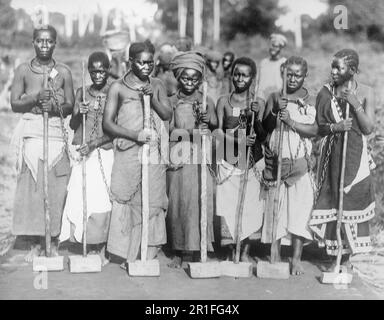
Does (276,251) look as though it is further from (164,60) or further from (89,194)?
(164,60)

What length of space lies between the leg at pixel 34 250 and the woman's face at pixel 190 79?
2.00m

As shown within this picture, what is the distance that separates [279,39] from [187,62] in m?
1.62

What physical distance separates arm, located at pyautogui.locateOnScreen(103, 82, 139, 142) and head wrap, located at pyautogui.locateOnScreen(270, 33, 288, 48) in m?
2.05

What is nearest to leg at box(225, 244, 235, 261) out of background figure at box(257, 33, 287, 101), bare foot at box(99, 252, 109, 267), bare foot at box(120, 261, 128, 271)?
bare foot at box(120, 261, 128, 271)

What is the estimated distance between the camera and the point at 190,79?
5.57 m

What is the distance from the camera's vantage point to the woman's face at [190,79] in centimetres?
555

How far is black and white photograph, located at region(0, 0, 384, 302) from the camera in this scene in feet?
18.0

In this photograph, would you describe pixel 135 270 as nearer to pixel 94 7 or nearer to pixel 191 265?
pixel 191 265

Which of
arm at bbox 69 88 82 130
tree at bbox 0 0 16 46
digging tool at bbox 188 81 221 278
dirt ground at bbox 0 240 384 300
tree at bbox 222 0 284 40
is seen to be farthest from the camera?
tree at bbox 222 0 284 40

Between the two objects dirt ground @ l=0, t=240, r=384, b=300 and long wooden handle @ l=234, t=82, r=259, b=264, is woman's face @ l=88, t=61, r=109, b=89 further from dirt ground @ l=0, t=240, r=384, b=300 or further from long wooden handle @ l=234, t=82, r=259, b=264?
dirt ground @ l=0, t=240, r=384, b=300

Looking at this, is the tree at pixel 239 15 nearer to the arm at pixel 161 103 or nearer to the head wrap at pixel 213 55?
the head wrap at pixel 213 55

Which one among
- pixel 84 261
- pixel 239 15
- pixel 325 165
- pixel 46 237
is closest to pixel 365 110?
pixel 325 165

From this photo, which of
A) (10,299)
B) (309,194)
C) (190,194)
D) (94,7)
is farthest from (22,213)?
(309,194)
